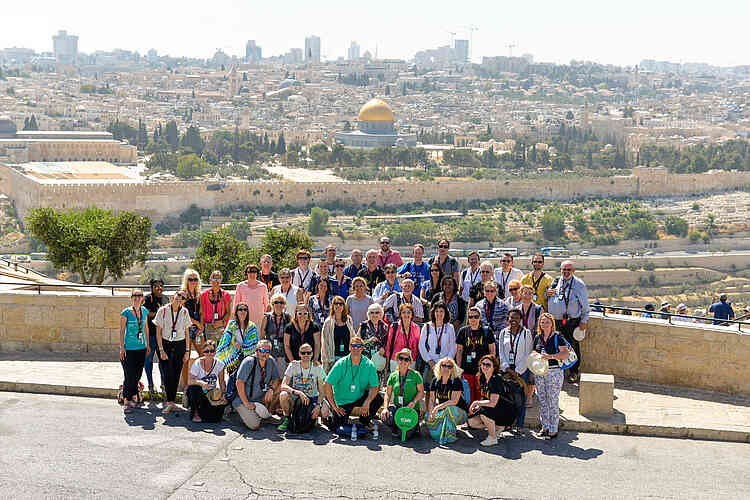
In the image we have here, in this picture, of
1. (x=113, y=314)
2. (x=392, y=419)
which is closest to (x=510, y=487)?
(x=392, y=419)

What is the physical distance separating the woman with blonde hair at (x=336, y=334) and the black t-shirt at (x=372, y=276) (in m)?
0.81

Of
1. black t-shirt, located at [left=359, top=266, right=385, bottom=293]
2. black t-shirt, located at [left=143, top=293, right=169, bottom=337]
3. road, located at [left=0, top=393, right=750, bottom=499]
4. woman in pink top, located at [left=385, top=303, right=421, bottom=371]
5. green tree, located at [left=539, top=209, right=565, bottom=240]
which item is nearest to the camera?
road, located at [left=0, top=393, right=750, bottom=499]

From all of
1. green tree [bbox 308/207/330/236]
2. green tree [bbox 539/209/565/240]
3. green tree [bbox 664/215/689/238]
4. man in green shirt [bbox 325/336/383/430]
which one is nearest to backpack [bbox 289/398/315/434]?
man in green shirt [bbox 325/336/383/430]

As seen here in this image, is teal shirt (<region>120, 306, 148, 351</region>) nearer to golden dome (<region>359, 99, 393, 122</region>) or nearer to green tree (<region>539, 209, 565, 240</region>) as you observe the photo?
green tree (<region>539, 209, 565, 240</region>)

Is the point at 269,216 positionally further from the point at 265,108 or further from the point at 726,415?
Answer: the point at 265,108

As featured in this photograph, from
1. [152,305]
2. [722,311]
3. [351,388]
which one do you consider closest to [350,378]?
[351,388]

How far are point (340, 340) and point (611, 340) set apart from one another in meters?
1.65

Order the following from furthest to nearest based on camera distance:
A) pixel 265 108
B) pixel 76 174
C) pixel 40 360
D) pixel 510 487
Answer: pixel 265 108
pixel 76 174
pixel 40 360
pixel 510 487

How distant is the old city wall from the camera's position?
554 centimetres

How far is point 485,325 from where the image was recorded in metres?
5.27

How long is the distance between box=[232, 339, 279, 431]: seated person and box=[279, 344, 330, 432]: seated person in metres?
0.08

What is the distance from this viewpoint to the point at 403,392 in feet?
16.0

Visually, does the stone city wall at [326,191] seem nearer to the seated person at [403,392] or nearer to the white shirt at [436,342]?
the white shirt at [436,342]

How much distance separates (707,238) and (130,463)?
45434 mm
